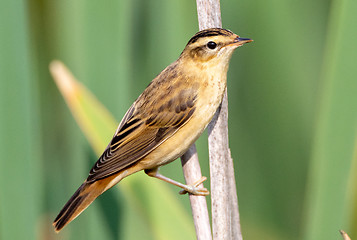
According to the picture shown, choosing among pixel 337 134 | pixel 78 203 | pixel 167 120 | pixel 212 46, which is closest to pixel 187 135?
pixel 167 120

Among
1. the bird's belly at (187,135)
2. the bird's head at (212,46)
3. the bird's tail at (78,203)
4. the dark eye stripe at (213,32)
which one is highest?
the dark eye stripe at (213,32)

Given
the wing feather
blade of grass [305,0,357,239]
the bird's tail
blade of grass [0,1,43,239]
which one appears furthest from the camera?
the wing feather

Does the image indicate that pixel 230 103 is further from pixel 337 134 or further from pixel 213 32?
pixel 337 134

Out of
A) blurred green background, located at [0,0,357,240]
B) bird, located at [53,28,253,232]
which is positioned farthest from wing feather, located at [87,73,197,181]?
blurred green background, located at [0,0,357,240]

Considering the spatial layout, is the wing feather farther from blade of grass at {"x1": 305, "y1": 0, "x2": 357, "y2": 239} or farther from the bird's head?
blade of grass at {"x1": 305, "y1": 0, "x2": 357, "y2": 239}

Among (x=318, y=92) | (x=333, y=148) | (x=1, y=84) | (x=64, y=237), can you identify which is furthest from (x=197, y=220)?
(x=64, y=237)

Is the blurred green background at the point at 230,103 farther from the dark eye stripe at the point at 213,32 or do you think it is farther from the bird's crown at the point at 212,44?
the dark eye stripe at the point at 213,32

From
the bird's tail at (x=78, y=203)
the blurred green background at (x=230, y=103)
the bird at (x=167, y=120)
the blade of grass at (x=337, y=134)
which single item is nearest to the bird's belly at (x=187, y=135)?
the bird at (x=167, y=120)

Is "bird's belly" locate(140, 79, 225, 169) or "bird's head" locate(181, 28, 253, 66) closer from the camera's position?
"bird's head" locate(181, 28, 253, 66)
